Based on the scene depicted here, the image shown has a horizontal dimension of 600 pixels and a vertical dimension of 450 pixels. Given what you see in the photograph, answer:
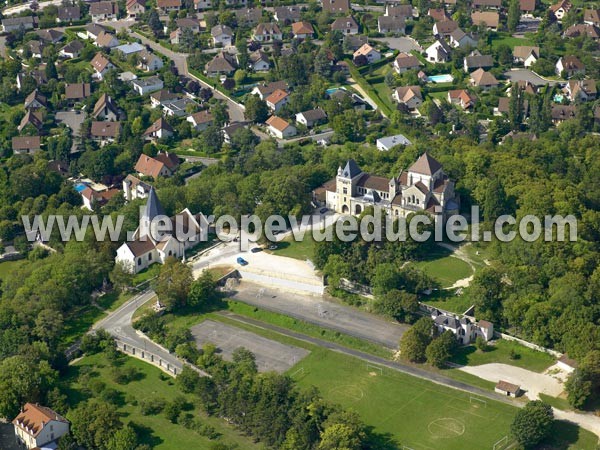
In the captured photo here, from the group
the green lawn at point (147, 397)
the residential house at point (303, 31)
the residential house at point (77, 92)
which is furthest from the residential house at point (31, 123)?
the green lawn at point (147, 397)

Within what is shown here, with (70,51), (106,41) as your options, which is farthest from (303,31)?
(70,51)

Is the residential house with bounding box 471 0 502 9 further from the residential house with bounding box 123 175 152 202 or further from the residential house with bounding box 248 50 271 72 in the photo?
the residential house with bounding box 123 175 152 202

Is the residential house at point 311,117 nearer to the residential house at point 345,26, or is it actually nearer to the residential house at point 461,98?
the residential house at point 461,98

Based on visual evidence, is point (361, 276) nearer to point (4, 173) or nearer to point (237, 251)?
point (237, 251)

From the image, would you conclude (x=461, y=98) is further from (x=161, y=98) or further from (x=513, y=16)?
(x=161, y=98)

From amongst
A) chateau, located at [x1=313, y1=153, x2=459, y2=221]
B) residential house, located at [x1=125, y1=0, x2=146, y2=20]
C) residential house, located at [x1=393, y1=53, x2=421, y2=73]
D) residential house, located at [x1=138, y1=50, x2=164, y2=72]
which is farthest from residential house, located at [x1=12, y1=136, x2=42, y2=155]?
residential house, located at [x1=393, y1=53, x2=421, y2=73]

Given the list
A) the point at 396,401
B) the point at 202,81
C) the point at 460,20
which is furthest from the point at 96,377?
the point at 460,20
